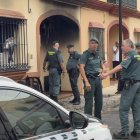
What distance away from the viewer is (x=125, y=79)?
7.69m

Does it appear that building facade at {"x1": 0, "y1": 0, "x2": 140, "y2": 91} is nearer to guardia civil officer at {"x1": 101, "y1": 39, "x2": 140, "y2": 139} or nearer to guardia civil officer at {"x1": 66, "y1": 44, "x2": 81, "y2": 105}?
guardia civil officer at {"x1": 66, "y1": 44, "x2": 81, "y2": 105}

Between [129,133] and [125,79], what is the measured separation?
1.17 m

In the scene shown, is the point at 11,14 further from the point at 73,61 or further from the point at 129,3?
the point at 129,3

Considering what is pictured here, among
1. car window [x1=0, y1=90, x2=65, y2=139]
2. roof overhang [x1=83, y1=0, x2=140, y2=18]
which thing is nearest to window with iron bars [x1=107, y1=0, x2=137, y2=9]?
roof overhang [x1=83, y1=0, x2=140, y2=18]

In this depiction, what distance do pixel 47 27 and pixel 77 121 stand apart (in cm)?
1107

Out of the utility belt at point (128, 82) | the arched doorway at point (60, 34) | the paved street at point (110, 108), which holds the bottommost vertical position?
the paved street at point (110, 108)

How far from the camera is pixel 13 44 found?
11.1 metres

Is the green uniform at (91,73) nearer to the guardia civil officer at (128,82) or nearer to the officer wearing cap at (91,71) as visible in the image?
the officer wearing cap at (91,71)

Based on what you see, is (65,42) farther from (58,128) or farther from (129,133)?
(58,128)

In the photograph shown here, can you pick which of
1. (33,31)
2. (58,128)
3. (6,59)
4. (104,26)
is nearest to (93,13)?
(104,26)

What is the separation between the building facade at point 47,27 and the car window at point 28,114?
21.8ft

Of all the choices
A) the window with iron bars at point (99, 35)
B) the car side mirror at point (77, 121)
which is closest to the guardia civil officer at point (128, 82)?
the car side mirror at point (77, 121)

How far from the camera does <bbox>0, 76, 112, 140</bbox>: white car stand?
3502 millimetres

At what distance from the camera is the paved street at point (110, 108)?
940 cm
